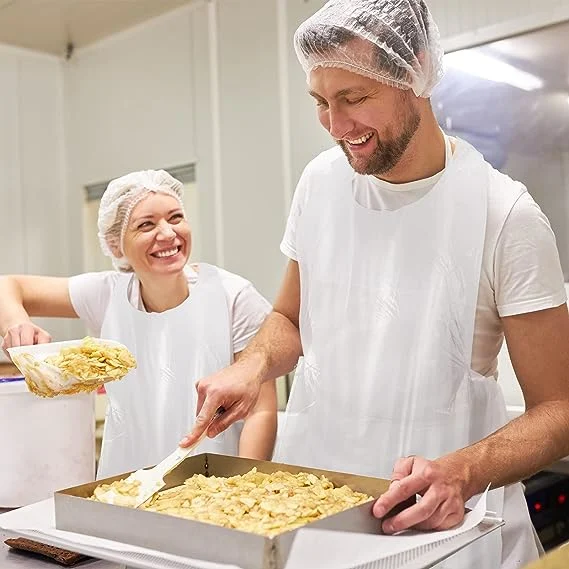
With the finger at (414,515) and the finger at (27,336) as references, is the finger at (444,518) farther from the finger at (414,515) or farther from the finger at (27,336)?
the finger at (27,336)

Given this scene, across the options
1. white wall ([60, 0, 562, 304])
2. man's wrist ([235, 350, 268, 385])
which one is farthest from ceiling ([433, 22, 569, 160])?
man's wrist ([235, 350, 268, 385])

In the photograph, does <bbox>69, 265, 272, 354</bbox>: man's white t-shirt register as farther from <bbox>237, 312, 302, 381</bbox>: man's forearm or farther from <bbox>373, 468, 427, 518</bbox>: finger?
<bbox>373, 468, 427, 518</bbox>: finger

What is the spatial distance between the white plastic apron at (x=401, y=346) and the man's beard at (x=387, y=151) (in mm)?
102

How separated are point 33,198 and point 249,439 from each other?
283 centimetres

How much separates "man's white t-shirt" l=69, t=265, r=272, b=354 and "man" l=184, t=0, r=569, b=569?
0.46 metres

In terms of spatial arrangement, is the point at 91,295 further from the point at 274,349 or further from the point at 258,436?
the point at 274,349

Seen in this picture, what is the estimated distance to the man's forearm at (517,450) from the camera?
3.73ft

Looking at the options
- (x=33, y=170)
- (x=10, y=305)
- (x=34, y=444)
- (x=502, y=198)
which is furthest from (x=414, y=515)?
(x=33, y=170)

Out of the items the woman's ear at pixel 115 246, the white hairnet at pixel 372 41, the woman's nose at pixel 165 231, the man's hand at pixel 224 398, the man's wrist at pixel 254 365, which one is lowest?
the man's hand at pixel 224 398

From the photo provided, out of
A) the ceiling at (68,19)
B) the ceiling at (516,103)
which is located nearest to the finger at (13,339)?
the ceiling at (516,103)

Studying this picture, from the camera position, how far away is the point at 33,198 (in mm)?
4301

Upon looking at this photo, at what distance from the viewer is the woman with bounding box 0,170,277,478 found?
1.97m

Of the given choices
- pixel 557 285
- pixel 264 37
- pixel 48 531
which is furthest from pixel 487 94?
pixel 48 531

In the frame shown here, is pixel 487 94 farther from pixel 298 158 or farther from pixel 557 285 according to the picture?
pixel 557 285
